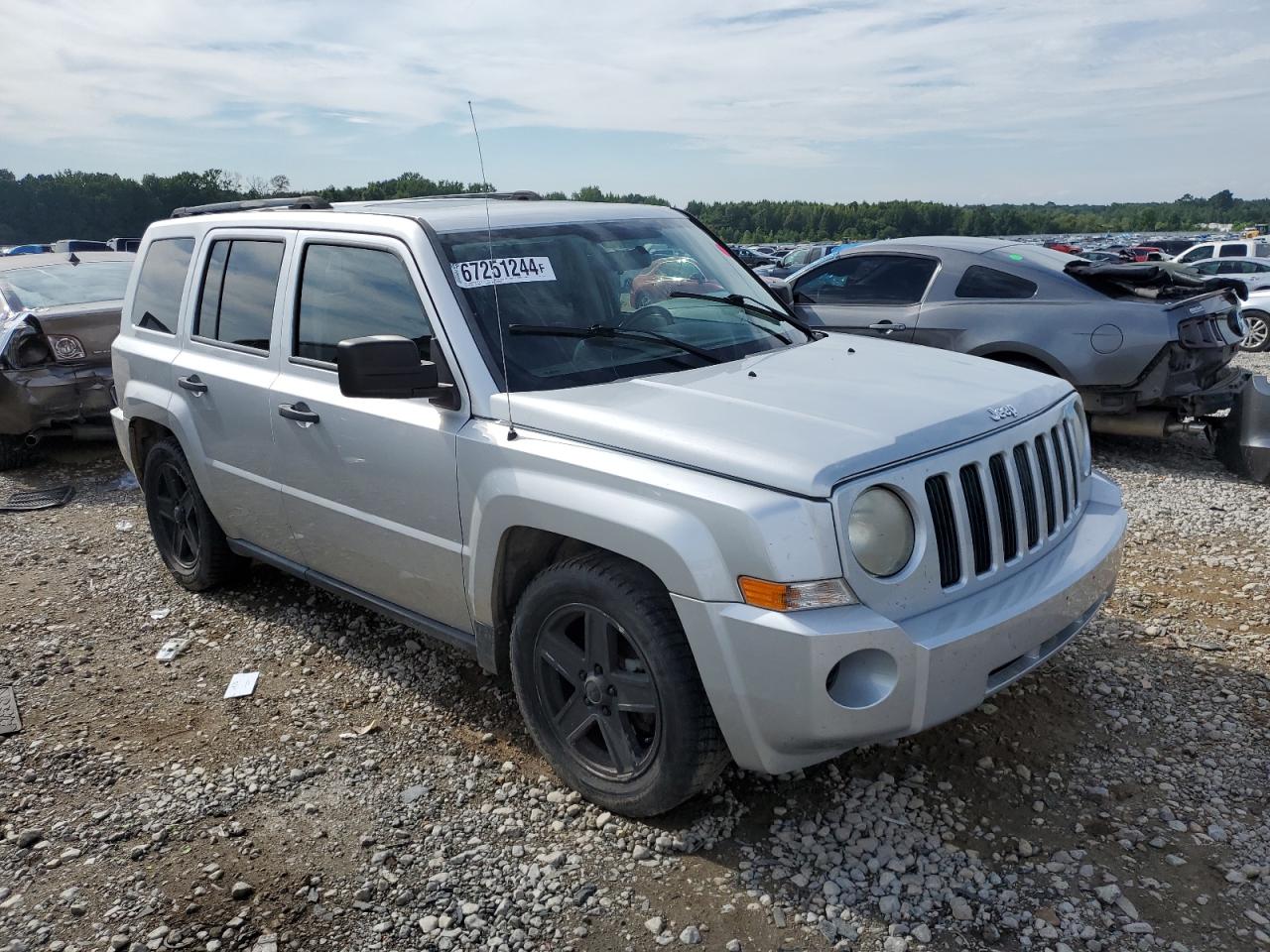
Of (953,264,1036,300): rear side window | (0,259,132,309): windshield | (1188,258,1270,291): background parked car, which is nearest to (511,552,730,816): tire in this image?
(953,264,1036,300): rear side window

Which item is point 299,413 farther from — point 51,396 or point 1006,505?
point 51,396

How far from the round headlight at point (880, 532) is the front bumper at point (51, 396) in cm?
731

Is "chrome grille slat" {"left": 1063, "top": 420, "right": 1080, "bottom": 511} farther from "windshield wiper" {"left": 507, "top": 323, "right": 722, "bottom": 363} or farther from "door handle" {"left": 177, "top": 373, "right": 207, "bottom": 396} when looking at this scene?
"door handle" {"left": 177, "top": 373, "right": 207, "bottom": 396}

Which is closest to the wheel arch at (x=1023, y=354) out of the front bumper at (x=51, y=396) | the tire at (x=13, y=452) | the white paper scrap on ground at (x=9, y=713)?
the white paper scrap on ground at (x=9, y=713)

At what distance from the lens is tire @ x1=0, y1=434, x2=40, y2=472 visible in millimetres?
8445

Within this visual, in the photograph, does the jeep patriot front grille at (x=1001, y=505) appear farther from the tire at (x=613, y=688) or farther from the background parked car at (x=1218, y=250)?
the background parked car at (x=1218, y=250)

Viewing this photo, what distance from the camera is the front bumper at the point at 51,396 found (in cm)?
789

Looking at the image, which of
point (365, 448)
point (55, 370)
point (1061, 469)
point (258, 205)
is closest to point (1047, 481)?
point (1061, 469)

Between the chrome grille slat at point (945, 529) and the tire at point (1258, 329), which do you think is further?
the tire at point (1258, 329)

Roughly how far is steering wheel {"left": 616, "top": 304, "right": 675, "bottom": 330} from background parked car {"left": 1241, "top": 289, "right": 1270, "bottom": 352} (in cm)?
1379

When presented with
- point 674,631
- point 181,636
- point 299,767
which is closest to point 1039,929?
point 674,631

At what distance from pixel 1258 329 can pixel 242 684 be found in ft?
49.8

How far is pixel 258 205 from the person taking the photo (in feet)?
16.1

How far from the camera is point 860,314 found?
8234 millimetres
